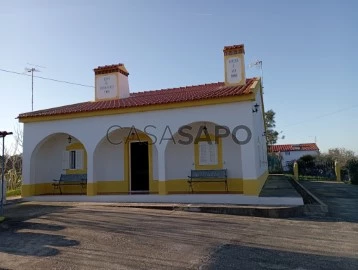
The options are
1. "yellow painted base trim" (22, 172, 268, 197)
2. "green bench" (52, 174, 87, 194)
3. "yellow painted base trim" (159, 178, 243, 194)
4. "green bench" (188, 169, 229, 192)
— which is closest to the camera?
"yellow painted base trim" (22, 172, 268, 197)

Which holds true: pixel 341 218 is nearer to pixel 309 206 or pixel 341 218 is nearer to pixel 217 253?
pixel 309 206

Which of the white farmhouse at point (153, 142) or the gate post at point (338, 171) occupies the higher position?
the white farmhouse at point (153, 142)

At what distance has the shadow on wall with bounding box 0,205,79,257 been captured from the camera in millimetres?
6296

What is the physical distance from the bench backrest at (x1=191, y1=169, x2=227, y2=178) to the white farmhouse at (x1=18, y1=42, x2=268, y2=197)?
0.18 meters

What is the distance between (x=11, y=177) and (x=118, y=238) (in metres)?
13.9

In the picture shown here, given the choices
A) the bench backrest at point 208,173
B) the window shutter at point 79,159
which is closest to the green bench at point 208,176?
the bench backrest at point 208,173

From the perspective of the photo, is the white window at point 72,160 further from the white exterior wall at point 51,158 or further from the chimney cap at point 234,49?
the chimney cap at point 234,49

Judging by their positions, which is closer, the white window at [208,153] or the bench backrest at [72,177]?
the white window at [208,153]

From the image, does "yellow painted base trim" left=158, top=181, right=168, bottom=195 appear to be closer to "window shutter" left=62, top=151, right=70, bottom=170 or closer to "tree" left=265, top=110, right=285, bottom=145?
"window shutter" left=62, top=151, right=70, bottom=170

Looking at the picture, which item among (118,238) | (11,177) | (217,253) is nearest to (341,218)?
(217,253)

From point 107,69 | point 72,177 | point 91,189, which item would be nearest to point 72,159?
point 72,177

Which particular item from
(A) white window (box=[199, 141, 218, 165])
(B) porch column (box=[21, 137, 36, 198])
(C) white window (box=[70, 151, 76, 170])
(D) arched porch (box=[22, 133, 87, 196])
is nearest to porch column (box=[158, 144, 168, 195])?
(A) white window (box=[199, 141, 218, 165])

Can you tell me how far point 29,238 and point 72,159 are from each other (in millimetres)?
7752

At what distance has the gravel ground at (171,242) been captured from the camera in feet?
17.9
